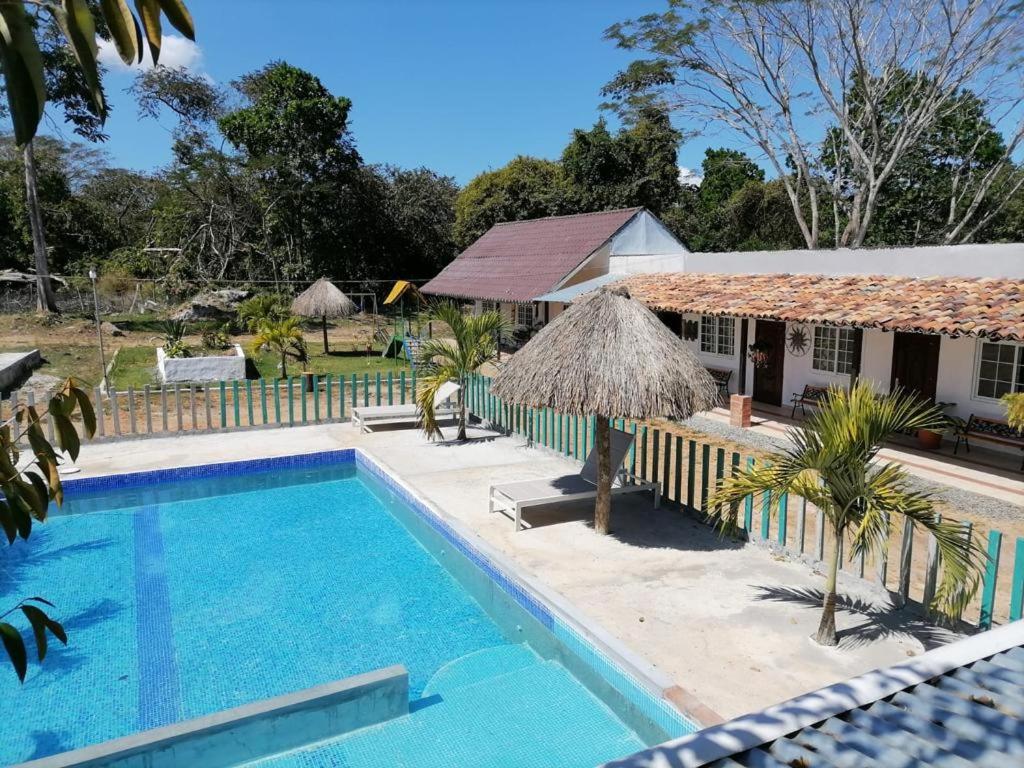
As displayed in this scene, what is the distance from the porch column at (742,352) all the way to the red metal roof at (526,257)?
644 centimetres

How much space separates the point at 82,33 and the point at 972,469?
12.9 m

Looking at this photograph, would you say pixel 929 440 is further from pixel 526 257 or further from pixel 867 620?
pixel 526 257

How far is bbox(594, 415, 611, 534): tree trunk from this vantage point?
27.5ft

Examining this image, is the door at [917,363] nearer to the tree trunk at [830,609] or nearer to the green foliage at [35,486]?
the tree trunk at [830,609]

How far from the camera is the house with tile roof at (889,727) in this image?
2389 mm

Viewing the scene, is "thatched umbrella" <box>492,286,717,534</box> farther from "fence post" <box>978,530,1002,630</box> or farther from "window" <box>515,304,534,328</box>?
"window" <box>515,304,534,328</box>

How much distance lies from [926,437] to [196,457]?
40.3ft

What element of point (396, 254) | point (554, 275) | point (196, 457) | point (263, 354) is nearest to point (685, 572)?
point (196, 457)

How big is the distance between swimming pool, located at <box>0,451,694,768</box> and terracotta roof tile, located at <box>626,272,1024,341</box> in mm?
8010

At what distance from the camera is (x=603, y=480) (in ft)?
27.6

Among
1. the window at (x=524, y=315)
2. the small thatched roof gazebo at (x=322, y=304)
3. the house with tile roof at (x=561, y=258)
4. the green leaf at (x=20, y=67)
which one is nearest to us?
the green leaf at (x=20, y=67)

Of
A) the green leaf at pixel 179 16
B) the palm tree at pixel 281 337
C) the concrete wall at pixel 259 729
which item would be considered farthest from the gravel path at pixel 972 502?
the palm tree at pixel 281 337

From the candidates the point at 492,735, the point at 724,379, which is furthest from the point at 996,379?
the point at 492,735

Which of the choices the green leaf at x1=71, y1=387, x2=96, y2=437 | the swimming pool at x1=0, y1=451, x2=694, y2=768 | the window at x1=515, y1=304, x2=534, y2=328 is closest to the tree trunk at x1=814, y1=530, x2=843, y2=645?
the swimming pool at x1=0, y1=451, x2=694, y2=768
